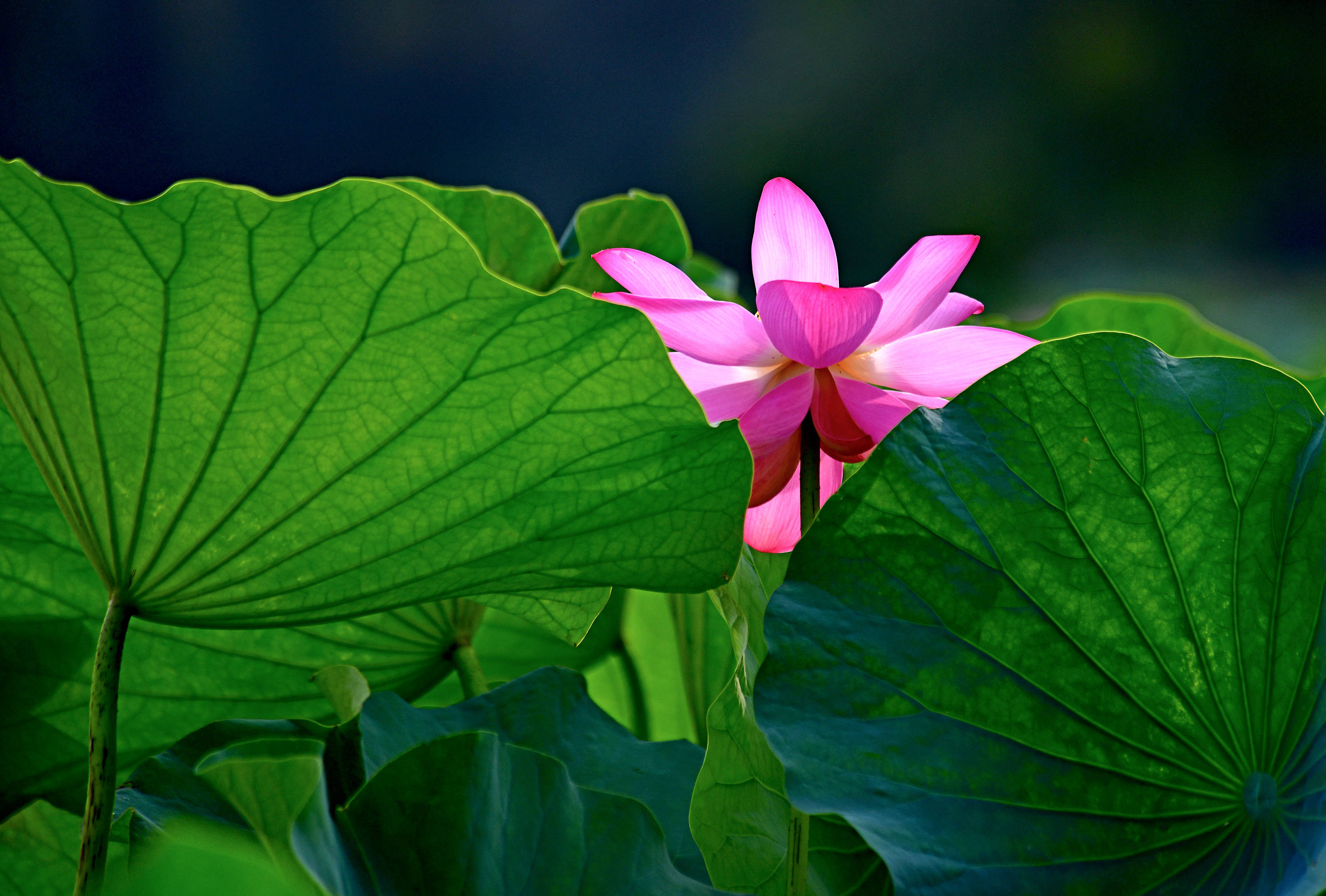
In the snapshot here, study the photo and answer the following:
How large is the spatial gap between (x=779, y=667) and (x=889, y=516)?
6 centimetres

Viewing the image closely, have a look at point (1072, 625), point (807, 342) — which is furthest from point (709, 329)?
point (1072, 625)

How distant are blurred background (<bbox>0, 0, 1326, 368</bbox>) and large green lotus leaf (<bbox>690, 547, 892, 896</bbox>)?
4931 mm

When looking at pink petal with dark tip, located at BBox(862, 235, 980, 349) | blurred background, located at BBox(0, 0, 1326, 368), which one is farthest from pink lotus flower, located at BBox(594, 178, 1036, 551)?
blurred background, located at BBox(0, 0, 1326, 368)

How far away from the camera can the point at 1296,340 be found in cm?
136

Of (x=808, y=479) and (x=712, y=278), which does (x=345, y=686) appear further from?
(x=712, y=278)

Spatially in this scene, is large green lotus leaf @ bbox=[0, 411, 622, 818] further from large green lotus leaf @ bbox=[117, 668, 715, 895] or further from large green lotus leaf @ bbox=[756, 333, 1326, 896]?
large green lotus leaf @ bbox=[756, 333, 1326, 896]

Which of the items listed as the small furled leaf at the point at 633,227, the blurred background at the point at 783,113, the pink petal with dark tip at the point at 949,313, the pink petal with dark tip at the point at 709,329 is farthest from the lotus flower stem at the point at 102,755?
the blurred background at the point at 783,113

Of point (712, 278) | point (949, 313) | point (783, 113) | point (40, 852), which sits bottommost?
point (40, 852)

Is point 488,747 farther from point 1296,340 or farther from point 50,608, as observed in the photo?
point 1296,340

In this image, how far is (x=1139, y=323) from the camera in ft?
2.18

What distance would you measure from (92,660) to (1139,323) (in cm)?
61

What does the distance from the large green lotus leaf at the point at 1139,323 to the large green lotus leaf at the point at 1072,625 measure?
30 cm

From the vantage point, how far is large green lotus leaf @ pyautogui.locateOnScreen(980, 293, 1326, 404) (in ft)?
2.11

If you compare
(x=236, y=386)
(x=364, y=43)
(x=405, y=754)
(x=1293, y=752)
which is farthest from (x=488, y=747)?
(x=364, y=43)
